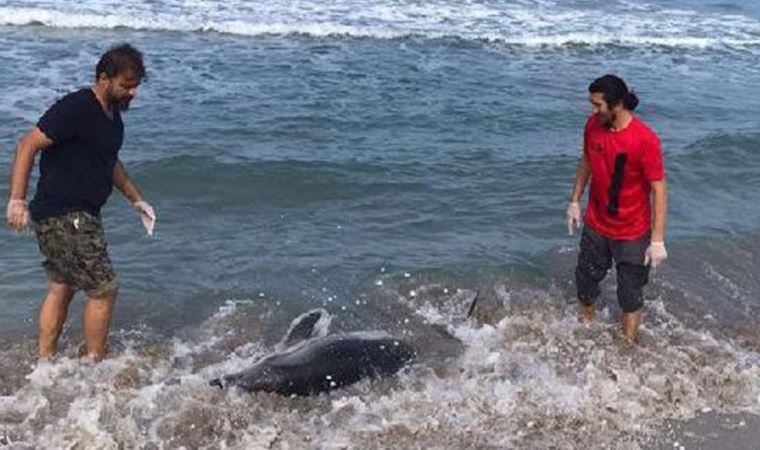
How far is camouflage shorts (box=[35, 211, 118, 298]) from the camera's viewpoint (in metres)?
5.89

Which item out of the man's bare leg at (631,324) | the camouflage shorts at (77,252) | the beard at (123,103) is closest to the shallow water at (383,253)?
the man's bare leg at (631,324)

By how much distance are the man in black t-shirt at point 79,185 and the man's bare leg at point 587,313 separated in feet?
11.8

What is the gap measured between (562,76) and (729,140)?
201 inches

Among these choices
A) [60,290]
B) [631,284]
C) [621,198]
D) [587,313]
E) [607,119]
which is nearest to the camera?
[60,290]

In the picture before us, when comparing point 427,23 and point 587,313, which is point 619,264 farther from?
point 427,23

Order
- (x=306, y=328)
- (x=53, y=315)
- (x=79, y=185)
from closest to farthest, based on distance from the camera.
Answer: (x=79, y=185), (x=53, y=315), (x=306, y=328)

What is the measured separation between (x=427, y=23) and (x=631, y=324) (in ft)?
52.1

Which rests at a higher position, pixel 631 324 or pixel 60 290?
pixel 60 290

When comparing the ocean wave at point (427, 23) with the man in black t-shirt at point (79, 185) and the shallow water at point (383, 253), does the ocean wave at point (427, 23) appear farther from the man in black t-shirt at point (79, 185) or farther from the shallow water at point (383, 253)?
the man in black t-shirt at point (79, 185)

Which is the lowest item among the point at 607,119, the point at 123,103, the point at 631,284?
the point at 631,284

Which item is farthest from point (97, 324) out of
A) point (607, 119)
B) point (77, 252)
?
point (607, 119)

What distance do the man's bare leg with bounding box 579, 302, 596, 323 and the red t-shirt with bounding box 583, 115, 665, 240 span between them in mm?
880

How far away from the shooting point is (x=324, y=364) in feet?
21.1

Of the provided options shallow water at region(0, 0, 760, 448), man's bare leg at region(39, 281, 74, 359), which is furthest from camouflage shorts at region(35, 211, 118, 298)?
shallow water at region(0, 0, 760, 448)
